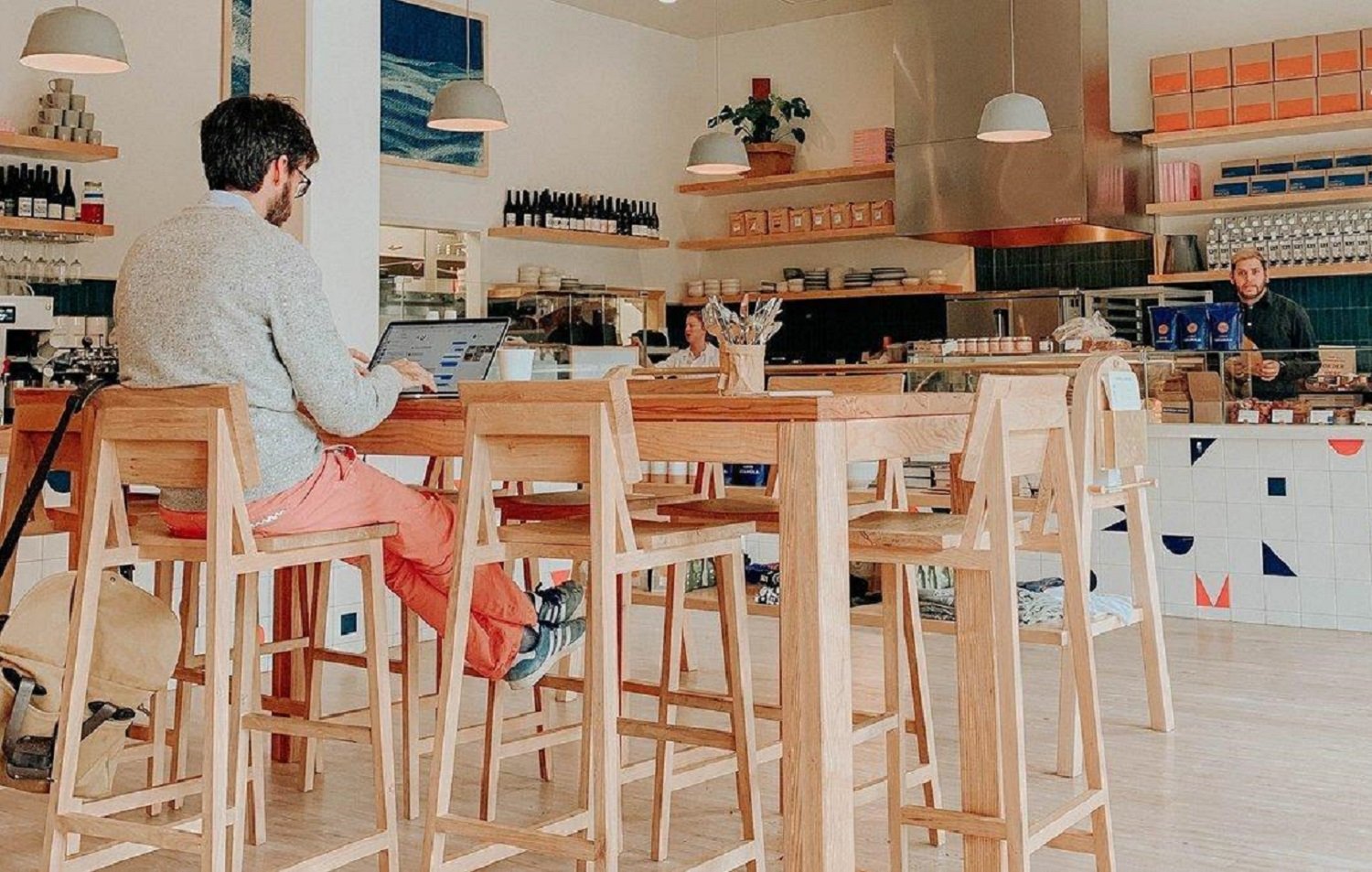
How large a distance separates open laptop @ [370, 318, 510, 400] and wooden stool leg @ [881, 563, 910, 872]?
3.35ft

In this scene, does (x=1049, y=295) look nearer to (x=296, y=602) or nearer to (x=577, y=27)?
(x=577, y=27)

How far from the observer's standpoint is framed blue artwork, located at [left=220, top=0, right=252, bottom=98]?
7117 mm

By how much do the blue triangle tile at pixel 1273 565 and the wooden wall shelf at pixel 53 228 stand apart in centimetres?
518

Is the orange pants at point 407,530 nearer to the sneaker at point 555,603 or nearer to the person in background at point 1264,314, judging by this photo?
the sneaker at point 555,603

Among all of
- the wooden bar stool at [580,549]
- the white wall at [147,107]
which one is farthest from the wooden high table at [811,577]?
the white wall at [147,107]

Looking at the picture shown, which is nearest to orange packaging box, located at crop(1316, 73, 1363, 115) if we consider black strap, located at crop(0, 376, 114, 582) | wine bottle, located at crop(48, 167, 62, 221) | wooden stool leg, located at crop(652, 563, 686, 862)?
wooden stool leg, located at crop(652, 563, 686, 862)

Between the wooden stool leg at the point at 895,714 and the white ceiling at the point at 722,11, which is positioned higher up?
the white ceiling at the point at 722,11

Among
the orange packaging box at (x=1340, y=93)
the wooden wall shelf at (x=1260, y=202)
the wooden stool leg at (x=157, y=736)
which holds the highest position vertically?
the orange packaging box at (x=1340, y=93)

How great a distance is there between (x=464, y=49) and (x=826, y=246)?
104 inches

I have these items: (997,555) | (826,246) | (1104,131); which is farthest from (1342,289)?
(997,555)

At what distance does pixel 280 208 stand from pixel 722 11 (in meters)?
6.69

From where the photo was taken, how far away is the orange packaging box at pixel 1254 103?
7.12 metres

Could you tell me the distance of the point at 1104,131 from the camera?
7.63 metres

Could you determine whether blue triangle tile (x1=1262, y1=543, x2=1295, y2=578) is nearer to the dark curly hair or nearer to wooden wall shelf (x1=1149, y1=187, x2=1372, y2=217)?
wooden wall shelf (x1=1149, y1=187, x2=1372, y2=217)
